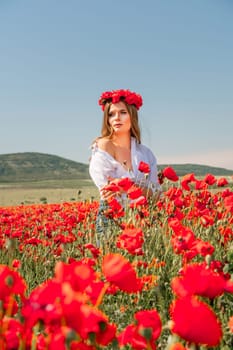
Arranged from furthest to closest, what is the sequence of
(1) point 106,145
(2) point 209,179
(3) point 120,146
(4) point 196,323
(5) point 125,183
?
(3) point 120,146 → (1) point 106,145 → (2) point 209,179 → (5) point 125,183 → (4) point 196,323

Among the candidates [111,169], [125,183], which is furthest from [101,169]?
[125,183]

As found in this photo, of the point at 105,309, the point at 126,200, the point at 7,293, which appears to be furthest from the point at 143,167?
the point at 7,293

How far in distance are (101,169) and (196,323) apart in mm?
3106

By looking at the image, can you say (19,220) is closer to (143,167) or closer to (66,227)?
(66,227)

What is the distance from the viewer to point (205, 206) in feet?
12.5

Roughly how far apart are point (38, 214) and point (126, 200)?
119 inches

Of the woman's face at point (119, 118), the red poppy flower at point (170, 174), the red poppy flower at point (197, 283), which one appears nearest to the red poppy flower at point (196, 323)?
the red poppy flower at point (197, 283)

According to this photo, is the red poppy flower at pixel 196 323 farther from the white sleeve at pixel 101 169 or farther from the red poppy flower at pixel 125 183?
the white sleeve at pixel 101 169

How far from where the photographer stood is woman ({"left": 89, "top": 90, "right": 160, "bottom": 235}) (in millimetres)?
4211

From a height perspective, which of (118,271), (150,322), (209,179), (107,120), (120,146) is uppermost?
(107,120)

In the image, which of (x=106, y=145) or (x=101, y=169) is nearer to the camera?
(x=101, y=169)

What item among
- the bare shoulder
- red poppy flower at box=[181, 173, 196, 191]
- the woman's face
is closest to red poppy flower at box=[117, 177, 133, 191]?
red poppy flower at box=[181, 173, 196, 191]

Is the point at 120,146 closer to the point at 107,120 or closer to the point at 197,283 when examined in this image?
the point at 107,120

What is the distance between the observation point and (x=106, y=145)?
14.1 ft
